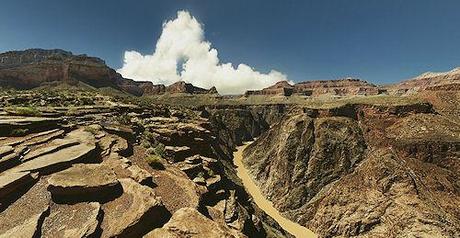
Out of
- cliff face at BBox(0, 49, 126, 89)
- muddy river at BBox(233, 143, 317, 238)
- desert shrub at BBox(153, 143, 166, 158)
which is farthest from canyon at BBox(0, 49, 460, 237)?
cliff face at BBox(0, 49, 126, 89)

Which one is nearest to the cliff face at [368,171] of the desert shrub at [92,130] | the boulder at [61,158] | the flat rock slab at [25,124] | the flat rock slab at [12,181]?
the desert shrub at [92,130]

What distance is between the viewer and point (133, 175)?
674 inches

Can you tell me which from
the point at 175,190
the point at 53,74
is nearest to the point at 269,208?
the point at 175,190

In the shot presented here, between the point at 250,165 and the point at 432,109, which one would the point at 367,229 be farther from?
the point at 250,165

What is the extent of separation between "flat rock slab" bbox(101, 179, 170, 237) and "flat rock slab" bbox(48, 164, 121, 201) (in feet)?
2.08

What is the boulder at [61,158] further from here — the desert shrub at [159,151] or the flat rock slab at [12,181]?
the desert shrub at [159,151]

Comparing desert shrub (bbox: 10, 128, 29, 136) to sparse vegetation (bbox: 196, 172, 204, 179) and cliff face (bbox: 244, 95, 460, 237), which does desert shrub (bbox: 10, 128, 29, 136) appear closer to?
sparse vegetation (bbox: 196, 172, 204, 179)

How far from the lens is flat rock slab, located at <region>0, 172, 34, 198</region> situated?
525 inches

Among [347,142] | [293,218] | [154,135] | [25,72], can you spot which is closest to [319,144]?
[347,142]

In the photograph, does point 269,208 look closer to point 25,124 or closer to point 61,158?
point 25,124

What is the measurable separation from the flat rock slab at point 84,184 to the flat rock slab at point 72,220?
622mm

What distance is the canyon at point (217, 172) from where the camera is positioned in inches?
535

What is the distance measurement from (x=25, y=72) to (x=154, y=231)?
149 metres

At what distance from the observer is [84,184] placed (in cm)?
1441
